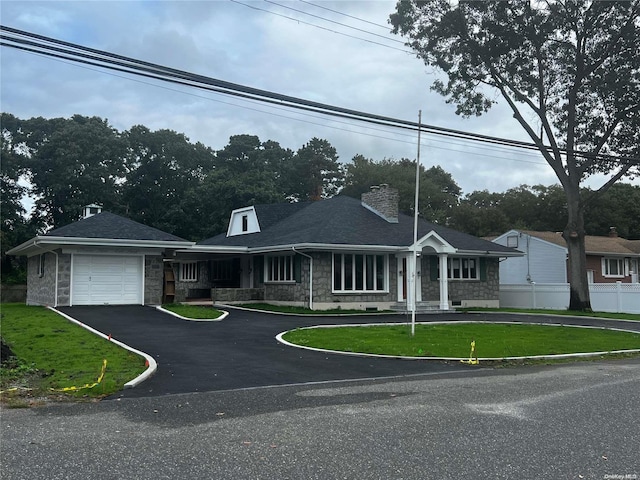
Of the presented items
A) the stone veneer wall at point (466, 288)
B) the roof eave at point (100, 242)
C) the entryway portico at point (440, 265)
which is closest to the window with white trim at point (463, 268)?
the stone veneer wall at point (466, 288)

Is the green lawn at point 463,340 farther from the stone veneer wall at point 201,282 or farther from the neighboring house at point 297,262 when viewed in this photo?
the stone veneer wall at point 201,282

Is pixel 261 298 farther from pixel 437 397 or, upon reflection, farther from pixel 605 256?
pixel 605 256

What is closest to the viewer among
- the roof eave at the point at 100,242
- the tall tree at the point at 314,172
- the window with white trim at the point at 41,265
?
the roof eave at the point at 100,242

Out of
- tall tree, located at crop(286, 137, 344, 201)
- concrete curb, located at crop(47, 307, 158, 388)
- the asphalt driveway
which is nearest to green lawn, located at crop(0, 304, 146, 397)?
concrete curb, located at crop(47, 307, 158, 388)

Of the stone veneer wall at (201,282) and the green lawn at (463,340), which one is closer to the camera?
the green lawn at (463,340)

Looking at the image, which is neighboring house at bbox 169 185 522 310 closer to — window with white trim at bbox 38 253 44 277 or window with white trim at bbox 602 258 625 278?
window with white trim at bbox 38 253 44 277

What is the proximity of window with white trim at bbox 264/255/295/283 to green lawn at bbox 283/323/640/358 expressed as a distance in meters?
8.07

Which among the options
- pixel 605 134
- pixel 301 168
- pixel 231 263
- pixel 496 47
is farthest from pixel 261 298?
pixel 301 168

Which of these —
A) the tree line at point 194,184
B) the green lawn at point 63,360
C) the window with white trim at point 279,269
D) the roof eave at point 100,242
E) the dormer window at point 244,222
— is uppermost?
the tree line at point 194,184

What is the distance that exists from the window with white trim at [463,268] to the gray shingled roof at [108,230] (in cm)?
1327

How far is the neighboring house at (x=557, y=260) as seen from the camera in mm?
38812

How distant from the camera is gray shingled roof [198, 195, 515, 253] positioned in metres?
25.8

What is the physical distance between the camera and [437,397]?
837cm

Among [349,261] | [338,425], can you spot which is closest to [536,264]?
[349,261]
